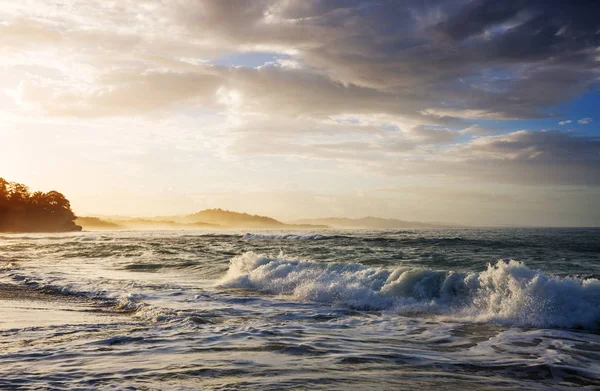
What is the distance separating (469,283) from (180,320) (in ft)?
27.5

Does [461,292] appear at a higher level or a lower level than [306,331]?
higher

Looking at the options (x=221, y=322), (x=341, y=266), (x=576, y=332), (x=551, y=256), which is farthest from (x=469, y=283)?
(x=551, y=256)

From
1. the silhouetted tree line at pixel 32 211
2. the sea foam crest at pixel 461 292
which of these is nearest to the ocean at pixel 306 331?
the sea foam crest at pixel 461 292

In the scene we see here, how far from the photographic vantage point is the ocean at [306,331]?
601 cm

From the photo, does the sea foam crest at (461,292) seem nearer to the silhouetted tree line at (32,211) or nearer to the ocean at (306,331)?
the ocean at (306,331)

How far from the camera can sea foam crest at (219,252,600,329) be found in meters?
11.0

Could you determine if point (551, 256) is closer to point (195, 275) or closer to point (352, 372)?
point (195, 275)

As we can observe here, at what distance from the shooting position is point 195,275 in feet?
69.0

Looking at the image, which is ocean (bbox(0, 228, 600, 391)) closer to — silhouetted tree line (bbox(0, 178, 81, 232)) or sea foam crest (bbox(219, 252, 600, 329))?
sea foam crest (bbox(219, 252, 600, 329))

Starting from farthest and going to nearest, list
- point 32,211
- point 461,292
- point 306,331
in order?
1. point 32,211
2. point 461,292
3. point 306,331

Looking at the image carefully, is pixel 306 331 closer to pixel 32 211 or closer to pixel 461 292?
pixel 461 292

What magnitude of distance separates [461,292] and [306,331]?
6.19m

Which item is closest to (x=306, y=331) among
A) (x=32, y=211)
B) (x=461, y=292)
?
(x=461, y=292)

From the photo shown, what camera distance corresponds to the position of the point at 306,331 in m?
9.24
